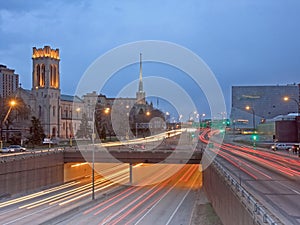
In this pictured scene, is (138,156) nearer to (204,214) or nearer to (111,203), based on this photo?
(111,203)

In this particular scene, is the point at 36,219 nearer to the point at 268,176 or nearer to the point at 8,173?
the point at 8,173

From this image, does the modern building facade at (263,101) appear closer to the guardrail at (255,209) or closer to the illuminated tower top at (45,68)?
the illuminated tower top at (45,68)

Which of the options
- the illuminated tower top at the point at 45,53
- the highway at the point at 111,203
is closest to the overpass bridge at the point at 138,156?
the highway at the point at 111,203

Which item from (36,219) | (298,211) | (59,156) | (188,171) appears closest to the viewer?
(298,211)

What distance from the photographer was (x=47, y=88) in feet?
426

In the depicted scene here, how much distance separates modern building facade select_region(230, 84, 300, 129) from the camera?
156000mm

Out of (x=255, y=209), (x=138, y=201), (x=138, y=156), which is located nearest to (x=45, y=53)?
(x=138, y=156)

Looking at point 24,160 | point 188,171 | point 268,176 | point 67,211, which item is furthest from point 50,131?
point 268,176

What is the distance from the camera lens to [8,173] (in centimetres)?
4500

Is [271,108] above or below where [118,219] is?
above

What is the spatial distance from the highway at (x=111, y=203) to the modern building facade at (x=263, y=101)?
99.6 meters

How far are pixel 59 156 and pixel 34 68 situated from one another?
81.9m

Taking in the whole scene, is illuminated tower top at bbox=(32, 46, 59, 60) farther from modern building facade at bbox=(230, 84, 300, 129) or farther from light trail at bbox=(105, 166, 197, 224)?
light trail at bbox=(105, 166, 197, 224)

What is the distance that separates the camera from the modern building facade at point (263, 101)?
15600 cm
